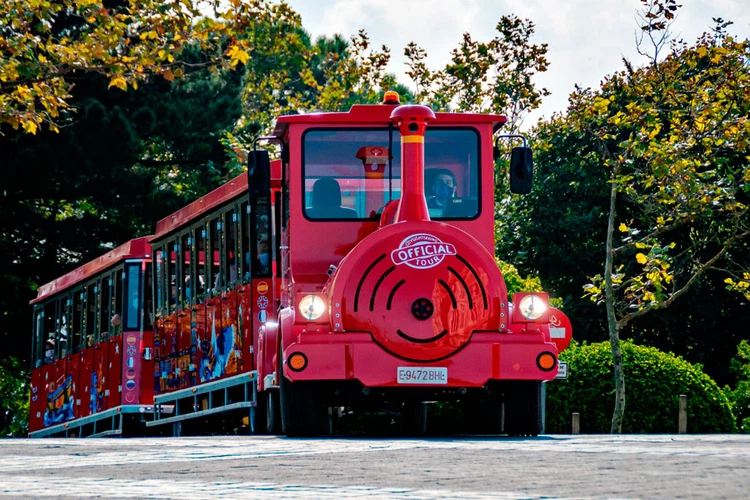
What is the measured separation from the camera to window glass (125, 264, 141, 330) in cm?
2267

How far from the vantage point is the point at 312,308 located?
1123 centimetres

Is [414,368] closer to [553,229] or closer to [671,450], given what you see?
[671,450]

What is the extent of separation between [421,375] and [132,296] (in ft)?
40.9

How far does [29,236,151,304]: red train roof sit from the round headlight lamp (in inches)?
479

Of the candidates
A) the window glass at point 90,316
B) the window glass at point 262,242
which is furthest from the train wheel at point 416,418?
the window glass at point 90,316

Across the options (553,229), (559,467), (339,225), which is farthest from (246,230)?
(553,229)

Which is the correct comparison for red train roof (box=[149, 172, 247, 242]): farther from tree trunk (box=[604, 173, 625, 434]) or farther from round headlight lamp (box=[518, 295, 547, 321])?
tree trunk (box=[604, 173, 625, 434])

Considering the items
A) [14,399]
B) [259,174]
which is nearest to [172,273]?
[259,174]

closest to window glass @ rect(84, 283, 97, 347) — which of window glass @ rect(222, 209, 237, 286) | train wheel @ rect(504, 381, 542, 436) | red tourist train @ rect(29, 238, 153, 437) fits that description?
Answer: red tourist train @ rect(29, 238, 153, 437)

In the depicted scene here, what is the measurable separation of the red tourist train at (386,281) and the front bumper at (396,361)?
0.01 meters

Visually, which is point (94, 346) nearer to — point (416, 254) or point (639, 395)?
point (639, 395)

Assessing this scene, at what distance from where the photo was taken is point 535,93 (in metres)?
27.4

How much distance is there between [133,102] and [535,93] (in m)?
8.58

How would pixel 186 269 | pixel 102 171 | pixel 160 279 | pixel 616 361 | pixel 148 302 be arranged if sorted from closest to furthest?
pixel 186 269 < pixel 616 361 < pixel 160 279 < pixel 148 302 < pixel 102 171
